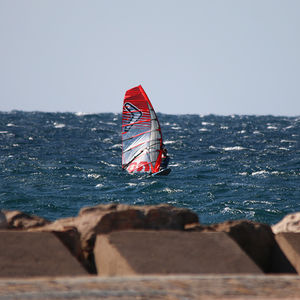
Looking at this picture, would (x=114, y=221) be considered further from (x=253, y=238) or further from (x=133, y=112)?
(x=133, y=112)

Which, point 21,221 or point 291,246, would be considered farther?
point 21,221

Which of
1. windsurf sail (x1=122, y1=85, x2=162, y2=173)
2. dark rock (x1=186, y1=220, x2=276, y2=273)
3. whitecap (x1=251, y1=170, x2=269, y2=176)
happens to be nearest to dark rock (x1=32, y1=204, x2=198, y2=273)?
dark rock (x1=186, y1=220, x2=276, y2=273)

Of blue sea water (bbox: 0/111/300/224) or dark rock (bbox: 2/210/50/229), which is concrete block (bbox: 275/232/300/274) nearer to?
dark rock (bbox: 2/210/50/229)

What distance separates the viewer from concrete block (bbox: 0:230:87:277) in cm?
703

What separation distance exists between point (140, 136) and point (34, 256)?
98.1 feet

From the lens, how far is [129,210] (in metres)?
8.38

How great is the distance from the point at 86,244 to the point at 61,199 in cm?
1628

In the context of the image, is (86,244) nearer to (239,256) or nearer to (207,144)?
(239,256)

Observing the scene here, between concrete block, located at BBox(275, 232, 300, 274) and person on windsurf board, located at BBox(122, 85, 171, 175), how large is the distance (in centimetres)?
2738

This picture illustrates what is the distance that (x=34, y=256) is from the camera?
736 cm

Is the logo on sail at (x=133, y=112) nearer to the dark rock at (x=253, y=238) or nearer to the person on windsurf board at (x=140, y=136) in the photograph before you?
the person on windsurf board at (x=140, y=136)

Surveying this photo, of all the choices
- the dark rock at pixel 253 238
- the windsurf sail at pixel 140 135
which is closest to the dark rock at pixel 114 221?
the dark rock at pixel 253 238

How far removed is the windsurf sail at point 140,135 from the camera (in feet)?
120

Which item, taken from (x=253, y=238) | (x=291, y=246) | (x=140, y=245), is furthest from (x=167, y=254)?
(x=291, y=246)
